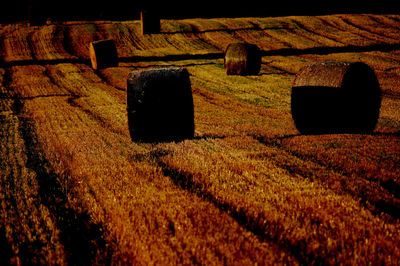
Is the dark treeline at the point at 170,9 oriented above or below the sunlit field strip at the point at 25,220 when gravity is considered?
above

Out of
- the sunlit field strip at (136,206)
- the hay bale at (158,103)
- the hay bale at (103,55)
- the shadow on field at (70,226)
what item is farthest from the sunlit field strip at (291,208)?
the hay bale at (103,55)

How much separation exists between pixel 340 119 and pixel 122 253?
5.20 meters

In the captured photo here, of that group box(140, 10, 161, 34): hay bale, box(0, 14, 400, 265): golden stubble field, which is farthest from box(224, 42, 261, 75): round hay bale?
box(140, 10, 161, 34): hay bale

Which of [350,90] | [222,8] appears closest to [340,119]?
[350,90]

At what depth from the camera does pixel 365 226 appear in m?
3.47

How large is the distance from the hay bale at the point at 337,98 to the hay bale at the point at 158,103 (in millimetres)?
2212

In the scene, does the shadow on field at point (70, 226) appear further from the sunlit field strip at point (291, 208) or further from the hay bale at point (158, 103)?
the hay bale at point (158, 103)

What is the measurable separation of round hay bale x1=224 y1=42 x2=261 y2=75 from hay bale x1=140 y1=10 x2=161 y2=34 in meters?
14.0

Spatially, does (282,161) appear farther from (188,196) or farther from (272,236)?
(272,236)

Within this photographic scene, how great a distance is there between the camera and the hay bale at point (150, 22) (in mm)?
28891

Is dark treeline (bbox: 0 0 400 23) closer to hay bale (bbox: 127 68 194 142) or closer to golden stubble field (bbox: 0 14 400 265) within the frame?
golden stubble field (bbox: 0 14 400 265)

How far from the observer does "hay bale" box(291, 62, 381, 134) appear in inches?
268

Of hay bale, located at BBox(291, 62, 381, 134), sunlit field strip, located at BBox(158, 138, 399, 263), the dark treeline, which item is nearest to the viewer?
sunlit field strip, located at BBox(158, 138, 399, 263)

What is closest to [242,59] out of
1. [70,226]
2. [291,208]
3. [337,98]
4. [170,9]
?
[337,98]
